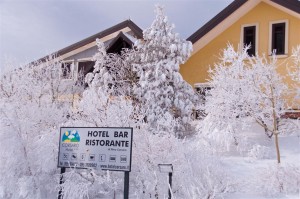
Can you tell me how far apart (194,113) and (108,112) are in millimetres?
8575

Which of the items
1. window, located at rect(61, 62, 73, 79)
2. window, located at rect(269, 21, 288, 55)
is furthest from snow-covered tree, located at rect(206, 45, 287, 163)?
window, located at rect(61, 62, 73, 79)

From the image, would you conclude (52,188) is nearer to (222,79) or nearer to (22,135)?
(22,135)

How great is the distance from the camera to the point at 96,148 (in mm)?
A: 7730

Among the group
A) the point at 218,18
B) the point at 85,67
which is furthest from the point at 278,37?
the point at 85,67

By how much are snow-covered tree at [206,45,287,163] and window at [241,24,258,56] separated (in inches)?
163

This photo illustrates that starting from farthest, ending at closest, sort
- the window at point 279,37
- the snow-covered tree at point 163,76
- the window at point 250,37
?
the window at point 250,37
the window at point 279,37
the snow-covered tree at point 163,76

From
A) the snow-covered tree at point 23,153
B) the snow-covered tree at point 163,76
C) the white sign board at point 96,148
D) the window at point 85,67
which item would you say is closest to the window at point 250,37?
the snow-covered tree at point 163,76

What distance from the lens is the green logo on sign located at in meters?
8.02

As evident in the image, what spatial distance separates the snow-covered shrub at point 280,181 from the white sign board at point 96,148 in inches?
139

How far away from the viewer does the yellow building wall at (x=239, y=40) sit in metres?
16.2

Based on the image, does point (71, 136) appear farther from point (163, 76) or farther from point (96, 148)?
point (163, 76)

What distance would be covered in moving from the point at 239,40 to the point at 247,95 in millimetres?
6161

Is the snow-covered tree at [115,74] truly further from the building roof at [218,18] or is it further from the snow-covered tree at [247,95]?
the snow-covered tree at [247,95]

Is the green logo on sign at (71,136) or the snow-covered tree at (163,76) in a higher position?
the snow-covered tree at (163,76)
